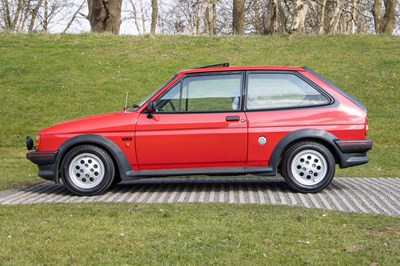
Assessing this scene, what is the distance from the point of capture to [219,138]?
886 cm

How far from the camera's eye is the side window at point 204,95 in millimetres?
9055

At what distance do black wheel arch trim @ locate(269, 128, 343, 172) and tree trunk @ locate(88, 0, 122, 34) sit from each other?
65.6ft

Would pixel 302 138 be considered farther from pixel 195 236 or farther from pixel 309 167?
pixel 195 236

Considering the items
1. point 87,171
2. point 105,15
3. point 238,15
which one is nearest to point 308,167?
point 87,171

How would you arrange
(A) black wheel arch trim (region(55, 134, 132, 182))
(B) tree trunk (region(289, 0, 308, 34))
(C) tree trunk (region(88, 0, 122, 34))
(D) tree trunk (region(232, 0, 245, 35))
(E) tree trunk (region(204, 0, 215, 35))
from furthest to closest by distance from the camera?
(E) tree trunk (region(204, 0, 215, 35)) → (D) tree trunk (region(232, 0, 245, 35)) → (B) tree trunk (region(289, 0, 308, 34)) → (C) tree trunk (region(88, 0, 122, 34)) → (A) black wheel arch trim (region(55, 134, 132, 182))

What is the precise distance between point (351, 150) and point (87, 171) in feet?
11.8

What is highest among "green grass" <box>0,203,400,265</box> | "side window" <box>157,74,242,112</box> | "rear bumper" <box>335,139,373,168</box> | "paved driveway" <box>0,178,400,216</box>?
"side window" <box>157,74,242,112</box>

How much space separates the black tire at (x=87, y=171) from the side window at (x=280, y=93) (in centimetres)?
212

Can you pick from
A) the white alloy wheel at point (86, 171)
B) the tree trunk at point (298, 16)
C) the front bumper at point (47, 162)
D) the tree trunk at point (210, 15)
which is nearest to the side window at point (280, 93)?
the white alloy wheel at point (86, 171)

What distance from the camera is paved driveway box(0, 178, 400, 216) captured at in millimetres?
8078

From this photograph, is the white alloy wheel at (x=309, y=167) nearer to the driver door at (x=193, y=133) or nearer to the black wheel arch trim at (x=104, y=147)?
the driver door at (x=193, y=133)

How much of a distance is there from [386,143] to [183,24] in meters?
50.8

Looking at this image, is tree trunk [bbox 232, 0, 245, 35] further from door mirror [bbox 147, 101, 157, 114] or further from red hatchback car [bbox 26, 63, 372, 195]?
door mirror [bbox 147, 101, 157, 114]

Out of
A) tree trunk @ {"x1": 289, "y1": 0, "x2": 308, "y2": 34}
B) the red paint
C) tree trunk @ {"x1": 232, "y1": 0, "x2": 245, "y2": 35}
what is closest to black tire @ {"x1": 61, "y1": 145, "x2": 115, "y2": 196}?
the red paint
